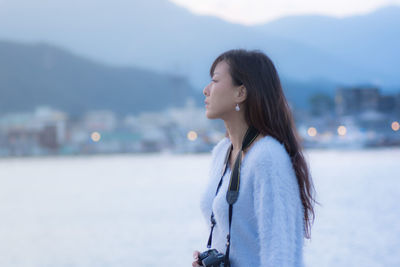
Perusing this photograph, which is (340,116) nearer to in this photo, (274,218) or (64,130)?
(64,130)

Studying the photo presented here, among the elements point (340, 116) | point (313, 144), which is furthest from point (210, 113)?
point (340, 116)

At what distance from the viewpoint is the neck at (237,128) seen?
1498 millimetres

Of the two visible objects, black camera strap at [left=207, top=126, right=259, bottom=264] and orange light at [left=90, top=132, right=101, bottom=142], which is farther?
orange light at [left=90, top=132, right=101, bottom=142]

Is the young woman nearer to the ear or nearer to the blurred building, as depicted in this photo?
the ear

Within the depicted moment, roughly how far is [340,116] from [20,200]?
3172 inches

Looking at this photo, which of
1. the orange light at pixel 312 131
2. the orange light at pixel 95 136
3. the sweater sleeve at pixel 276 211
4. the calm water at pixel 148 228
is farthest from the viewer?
the orange light at pixel 312 131

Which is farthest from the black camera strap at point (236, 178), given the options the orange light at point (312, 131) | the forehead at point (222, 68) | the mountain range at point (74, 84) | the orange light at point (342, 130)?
the mountain range at point (74, 84)

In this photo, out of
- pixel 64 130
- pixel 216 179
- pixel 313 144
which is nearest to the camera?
pixel 216 179

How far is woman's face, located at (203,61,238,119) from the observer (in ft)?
4.85

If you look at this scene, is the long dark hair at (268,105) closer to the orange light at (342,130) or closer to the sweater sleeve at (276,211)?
the sweater sleeve at (276,211)

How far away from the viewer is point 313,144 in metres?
76.1

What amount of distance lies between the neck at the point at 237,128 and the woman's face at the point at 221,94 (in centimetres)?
3

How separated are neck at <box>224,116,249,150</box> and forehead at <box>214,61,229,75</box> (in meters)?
0.14

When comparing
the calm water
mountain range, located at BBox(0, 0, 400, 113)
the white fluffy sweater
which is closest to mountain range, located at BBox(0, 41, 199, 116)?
mountain range, located at BBox(0, 0, 400, 113)
